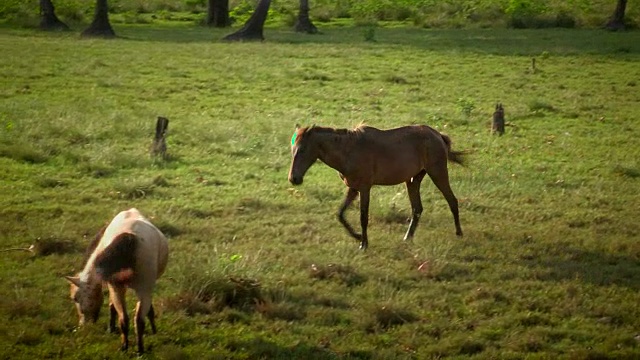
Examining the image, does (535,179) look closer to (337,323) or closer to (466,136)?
(466,136)

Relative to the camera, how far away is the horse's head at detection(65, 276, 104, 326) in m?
6.87

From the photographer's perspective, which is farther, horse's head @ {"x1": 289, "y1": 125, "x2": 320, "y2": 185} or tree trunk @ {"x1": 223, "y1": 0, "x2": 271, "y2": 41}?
tree trunk @ {"x1": 223, "y1": 0, "x2": 271, "y2": 41}

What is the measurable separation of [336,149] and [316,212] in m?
1.92

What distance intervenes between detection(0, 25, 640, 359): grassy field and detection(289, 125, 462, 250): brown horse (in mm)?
425

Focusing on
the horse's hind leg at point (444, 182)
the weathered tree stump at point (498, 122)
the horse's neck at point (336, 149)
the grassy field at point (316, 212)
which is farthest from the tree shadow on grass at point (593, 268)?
the weathered tree stump at point (498, 122)

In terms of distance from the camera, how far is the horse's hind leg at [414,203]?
10.4m

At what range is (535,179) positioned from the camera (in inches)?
543

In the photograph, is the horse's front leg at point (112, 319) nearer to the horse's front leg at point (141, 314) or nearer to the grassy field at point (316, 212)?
the grassy field at point (316, 212)

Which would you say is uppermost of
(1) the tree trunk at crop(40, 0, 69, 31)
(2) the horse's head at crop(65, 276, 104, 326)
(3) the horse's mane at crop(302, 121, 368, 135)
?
(3) the horse's mane at crop(302, 121, 368, 135)

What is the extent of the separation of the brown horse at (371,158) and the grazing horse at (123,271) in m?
2.82

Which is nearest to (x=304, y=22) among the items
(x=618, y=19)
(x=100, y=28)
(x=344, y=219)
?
(x=100, y=28)

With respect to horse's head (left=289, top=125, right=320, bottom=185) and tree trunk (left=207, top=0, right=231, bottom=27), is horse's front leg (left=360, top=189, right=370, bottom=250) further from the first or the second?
tree trunk (left=207, top=0, right=231, bottom=27)

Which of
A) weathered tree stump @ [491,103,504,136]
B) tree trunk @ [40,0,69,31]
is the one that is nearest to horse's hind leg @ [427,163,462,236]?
weathered tree stump @ [491,103,504,136]

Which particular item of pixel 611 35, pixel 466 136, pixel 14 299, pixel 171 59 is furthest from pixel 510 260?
pixel 611 35
